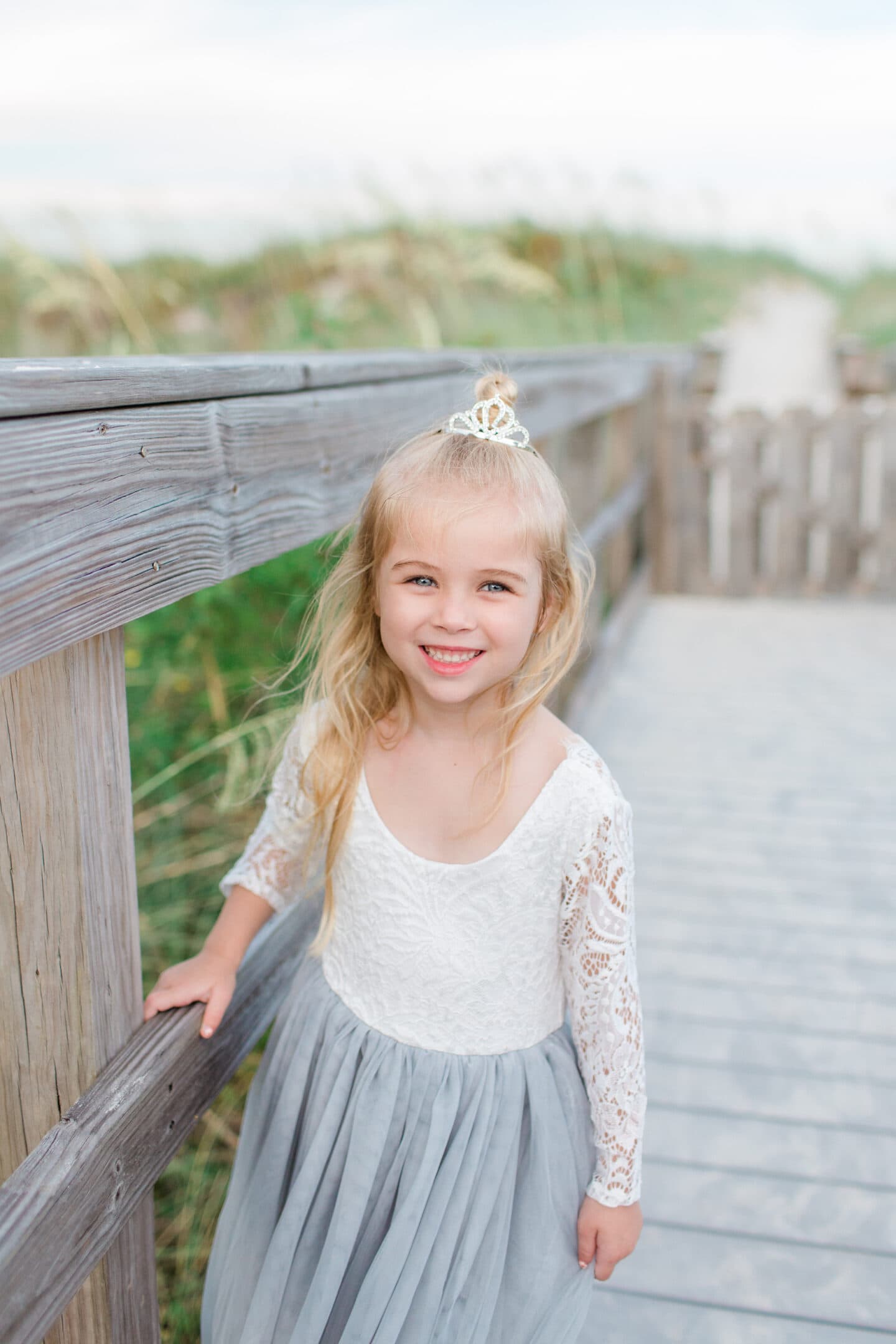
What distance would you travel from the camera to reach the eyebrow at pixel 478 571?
117cm

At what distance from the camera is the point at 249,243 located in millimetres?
7934

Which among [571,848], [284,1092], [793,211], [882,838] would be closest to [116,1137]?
[284,1092]

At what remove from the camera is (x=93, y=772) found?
0.93 metres

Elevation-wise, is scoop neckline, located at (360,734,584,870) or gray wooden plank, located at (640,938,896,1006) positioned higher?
scoop neckline, located at (360,734,584,870)

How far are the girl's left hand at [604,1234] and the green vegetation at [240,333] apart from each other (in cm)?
64

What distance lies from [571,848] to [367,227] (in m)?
8.50

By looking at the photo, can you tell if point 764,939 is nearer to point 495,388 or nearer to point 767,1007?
point 767,1007

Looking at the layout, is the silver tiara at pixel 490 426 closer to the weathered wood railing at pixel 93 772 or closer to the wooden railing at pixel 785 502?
the weathered wood railing at pixel 93 772

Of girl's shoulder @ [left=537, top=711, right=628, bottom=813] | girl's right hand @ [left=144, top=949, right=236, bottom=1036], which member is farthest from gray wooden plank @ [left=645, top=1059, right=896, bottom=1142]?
girl's right hand @ [left=144, top=949, right=236, bottom=1036]

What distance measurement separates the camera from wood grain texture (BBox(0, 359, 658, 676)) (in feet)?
2.46

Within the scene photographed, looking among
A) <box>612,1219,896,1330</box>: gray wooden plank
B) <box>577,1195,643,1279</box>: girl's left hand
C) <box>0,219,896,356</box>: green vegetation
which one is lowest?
<box>612,1219,896,1330</box>: gray wooden plank

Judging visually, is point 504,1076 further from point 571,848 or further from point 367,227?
point 367,227

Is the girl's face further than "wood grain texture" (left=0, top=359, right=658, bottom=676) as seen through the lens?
Yes

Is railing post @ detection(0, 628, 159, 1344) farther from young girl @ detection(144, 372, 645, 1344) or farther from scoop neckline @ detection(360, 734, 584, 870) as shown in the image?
scoop neckline @ detection(360, 734, 584, 870)
